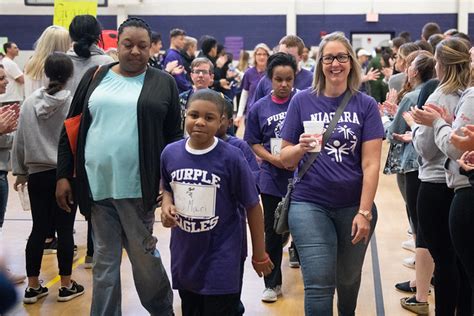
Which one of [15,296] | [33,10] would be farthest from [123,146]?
[33,10]

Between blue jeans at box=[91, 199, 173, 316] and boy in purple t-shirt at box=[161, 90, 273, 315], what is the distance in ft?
1.80

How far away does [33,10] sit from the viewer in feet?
67.5

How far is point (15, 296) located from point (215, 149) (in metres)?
1.83

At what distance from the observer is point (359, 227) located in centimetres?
342

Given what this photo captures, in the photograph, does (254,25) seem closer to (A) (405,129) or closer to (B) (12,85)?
(B) (12,85)

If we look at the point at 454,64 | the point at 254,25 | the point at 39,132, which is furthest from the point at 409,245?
the point at 254,25

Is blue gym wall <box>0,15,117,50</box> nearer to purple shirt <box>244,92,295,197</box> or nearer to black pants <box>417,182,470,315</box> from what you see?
purple shirt <box>244,92,295,197</box>

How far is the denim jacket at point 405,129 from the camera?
4750 mm

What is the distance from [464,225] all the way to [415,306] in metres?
1.55

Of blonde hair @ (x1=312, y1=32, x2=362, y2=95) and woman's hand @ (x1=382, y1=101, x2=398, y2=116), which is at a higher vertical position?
blonde hair @ (x1=312, y1=32, x2=362, y2=95)

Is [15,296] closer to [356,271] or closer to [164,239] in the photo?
[356,271]

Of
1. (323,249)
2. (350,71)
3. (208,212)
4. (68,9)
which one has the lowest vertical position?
(323,249)

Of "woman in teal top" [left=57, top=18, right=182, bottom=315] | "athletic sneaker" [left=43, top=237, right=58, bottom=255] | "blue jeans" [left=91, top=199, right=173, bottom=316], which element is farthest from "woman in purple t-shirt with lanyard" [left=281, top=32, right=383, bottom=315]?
"athletic sneaker" [left=43, top=237, right=58, bottom=255]

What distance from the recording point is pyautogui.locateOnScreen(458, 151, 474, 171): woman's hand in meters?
3.26
